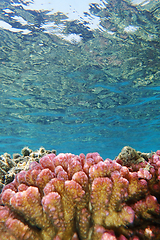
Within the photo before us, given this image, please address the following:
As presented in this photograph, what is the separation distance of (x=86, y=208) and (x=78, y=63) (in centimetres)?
1093

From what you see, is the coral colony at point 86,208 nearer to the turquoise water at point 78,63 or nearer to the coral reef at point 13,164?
the coral reef at point 13,164

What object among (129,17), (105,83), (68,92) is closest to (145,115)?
(105,83)

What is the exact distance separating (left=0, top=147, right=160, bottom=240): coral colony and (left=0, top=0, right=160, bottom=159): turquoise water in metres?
8.78

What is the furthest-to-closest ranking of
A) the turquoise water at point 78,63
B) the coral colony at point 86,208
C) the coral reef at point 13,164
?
the turquoise water at point 78,63
the coral reef at point 13,164
the coral colony at point 86,208

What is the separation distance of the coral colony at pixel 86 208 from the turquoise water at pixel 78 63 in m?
8.78

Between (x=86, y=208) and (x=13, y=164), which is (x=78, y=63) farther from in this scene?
(x=86, y=208)

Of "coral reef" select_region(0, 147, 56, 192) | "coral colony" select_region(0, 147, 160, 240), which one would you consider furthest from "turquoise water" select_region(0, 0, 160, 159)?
"coral colony" select_region(0, 147, 160, 240)

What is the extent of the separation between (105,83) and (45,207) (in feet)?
42.6

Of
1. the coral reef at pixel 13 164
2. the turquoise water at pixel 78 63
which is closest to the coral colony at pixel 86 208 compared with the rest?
the coral reef at pixel 13 164

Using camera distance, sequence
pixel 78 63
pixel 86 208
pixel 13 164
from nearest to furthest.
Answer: pixel 86 208
pixel 13 164
pixel 78 63

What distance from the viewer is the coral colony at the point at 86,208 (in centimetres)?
157

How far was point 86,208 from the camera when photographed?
172 centimetres

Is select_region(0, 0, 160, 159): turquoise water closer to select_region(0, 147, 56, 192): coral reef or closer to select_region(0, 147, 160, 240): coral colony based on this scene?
select_region(0, 147, 56, 192): coral reef

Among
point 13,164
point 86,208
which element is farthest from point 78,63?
point 86,208
